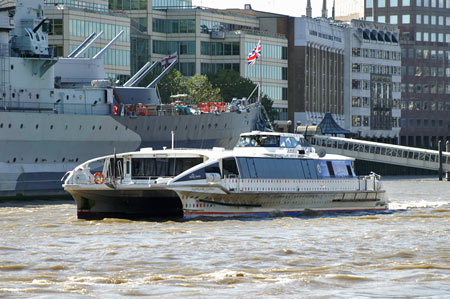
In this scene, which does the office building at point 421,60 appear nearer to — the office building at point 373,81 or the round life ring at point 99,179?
the office building at point 373,81

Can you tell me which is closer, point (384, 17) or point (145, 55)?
point (145, 55)

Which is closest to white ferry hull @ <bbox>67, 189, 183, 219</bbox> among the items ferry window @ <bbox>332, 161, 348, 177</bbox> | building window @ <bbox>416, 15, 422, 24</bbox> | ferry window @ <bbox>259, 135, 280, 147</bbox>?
ferry window @ <bbox>259, 135, 280, 147</bbox>

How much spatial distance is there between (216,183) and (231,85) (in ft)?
242

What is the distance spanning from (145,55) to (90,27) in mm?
16935

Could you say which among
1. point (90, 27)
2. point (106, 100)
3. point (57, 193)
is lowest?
point (57, 193)

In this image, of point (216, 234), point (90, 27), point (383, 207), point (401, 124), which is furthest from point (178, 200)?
point (401, 124)

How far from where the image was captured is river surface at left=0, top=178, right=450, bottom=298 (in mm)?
26062

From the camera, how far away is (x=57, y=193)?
63406mm

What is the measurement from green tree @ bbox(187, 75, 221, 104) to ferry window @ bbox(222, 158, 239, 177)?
60.5 m

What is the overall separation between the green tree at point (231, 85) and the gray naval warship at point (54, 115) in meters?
43.8

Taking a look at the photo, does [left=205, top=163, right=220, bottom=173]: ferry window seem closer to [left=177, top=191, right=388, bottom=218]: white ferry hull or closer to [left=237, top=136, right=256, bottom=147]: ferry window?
[left=177, top=191, right=388, bottom=218]: white ferry hull

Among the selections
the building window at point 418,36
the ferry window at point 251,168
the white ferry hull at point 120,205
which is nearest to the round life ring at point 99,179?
the white ferry hull at point 120,205

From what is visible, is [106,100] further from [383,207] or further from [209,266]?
[209,266]

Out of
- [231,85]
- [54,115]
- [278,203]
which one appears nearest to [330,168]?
[278,203]
